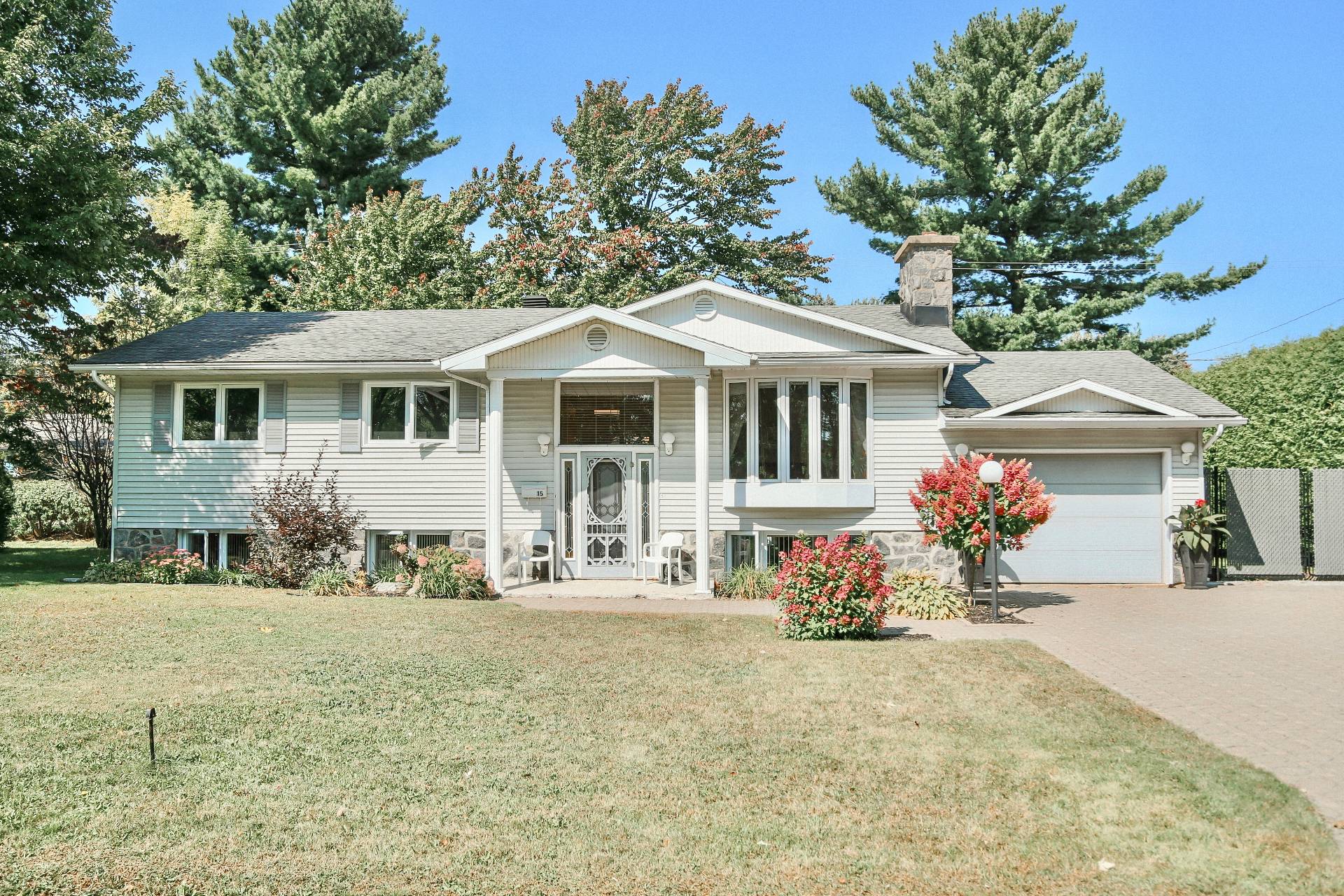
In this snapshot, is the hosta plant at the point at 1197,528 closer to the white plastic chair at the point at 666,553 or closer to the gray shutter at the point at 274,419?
the white plastic chair at the point at 666,553

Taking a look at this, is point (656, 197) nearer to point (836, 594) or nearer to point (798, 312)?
point (798, 312)

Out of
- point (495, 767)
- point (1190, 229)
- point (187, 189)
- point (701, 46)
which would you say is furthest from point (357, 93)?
point (495, 767)

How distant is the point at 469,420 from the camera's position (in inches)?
574

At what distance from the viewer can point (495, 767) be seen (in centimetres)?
538

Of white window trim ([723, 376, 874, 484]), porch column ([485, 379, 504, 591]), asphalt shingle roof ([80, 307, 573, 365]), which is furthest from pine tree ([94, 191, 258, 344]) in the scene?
white window trim ([723, 376, 874, 484])

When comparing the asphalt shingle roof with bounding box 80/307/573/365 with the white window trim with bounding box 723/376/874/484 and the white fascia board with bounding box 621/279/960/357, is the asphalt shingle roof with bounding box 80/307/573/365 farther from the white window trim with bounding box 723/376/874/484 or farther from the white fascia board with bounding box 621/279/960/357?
the white window trim with bounding box 723/376/874/484

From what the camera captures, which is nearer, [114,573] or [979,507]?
[979,507]

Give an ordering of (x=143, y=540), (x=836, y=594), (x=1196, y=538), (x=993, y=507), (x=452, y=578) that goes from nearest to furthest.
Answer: (x=836, y=594)
(x=993, y=507)
(x=452, y=578)
(x=1196, y=538)
(x=143, y=540)

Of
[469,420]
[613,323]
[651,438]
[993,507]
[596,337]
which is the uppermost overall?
[613,323]

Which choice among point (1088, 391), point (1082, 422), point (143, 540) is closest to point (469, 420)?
point (143, 540)

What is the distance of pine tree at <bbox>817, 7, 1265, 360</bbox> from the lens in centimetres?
2455

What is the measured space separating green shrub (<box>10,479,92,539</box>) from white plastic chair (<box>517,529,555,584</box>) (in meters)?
14.8

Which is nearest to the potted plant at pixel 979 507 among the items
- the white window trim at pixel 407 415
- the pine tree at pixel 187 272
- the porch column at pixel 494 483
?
the porch column at pixel 494 483

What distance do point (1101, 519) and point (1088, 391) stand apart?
6.82 ft
